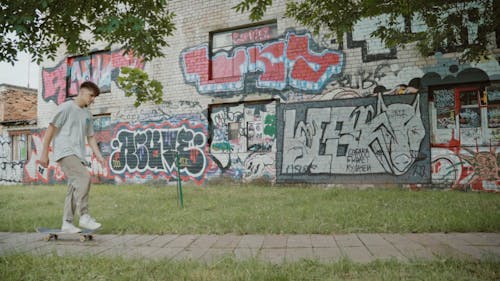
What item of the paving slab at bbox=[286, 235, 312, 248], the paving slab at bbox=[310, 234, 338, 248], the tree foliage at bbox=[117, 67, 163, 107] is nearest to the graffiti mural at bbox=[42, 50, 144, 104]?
the tree foliage at bbox=[117, 67, 163, 107]

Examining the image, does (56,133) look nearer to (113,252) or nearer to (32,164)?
(113,252)

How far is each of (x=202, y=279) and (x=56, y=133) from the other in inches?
113

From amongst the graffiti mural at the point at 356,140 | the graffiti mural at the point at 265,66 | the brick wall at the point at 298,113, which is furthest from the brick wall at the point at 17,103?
the graffiti mural at the point at 356,140

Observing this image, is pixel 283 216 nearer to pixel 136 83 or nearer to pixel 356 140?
pixel 136 83

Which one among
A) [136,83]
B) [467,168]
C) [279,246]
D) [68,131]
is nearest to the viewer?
[279,246]

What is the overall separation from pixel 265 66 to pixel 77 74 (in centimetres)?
879

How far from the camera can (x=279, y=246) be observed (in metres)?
3.02

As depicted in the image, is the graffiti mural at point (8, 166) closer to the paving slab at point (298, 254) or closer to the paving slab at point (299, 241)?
the paving slab at point (299, 241)

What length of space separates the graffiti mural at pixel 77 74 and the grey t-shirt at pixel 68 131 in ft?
28.8

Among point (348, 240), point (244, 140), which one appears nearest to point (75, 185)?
point (348, 240)

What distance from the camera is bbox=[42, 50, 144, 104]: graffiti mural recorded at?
12.1 meters

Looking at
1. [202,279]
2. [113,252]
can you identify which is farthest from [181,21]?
[202,279]

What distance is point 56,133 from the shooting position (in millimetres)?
3680

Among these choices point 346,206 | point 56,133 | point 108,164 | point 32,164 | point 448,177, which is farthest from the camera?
point 32,164
